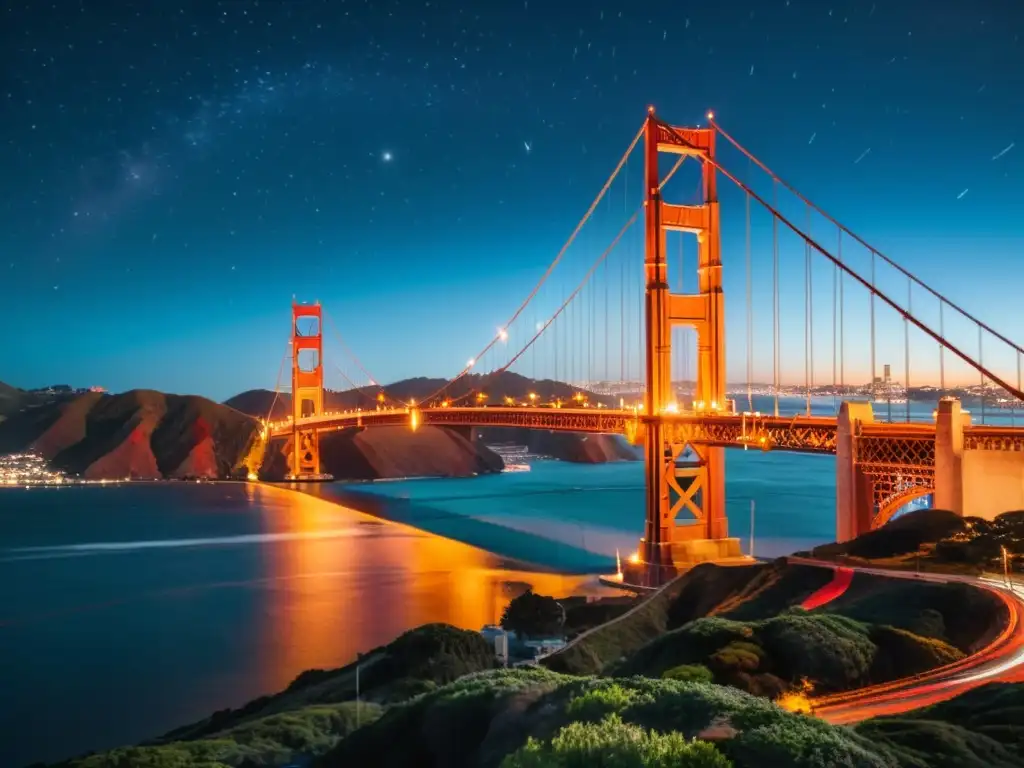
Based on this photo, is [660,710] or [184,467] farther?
[184,467]

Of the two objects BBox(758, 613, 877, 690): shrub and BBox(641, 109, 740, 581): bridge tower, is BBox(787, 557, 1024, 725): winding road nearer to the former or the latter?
BBox(758, 613, 877, 690): shrub

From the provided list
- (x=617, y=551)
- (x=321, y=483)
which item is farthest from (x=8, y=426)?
(x=617, y=551)

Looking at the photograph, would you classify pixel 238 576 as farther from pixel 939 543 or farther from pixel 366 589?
pixel 939 543

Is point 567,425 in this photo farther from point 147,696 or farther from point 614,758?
point 614,758

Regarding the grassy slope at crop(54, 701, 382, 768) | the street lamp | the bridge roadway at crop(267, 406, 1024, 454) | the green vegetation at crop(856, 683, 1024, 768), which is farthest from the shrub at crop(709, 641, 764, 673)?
the bridge roadway at crop(267, 406, 1024, 454)

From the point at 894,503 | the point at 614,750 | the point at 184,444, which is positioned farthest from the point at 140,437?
the point at 614,750

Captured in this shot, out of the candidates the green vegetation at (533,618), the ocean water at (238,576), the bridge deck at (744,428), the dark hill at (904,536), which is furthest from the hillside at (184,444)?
the dark hill at (904,536)

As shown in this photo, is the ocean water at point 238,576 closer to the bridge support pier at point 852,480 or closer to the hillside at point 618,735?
the hillside at point 618,735
